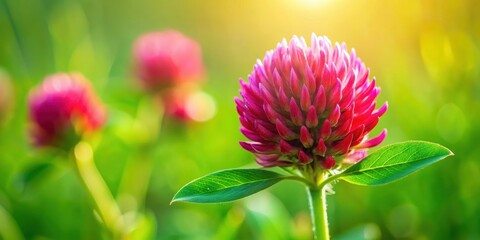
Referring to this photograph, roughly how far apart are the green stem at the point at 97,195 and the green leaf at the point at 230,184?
3.02 ft

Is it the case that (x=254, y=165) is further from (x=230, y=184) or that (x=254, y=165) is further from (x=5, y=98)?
(x=5, y=98)

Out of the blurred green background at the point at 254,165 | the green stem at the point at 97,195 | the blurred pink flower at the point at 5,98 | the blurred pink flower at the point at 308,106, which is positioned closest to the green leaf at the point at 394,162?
the blurred pink flower at the point at 308,106

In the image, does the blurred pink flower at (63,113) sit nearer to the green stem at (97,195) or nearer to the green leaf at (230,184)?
the green stem at (97,195)

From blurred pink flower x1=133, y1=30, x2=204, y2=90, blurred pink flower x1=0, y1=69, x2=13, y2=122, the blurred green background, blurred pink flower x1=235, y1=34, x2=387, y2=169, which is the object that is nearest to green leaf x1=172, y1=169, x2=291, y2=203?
blurred pink flower x1=235, y1=34, x2=387, y2=169

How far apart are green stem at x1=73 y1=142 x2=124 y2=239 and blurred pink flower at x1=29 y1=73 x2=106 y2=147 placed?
0.18ft

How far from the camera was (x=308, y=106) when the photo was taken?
983 mm

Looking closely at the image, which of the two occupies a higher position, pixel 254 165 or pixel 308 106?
pixel 308 106

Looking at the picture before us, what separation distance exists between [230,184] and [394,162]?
256mm

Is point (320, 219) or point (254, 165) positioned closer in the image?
point (320, 219)

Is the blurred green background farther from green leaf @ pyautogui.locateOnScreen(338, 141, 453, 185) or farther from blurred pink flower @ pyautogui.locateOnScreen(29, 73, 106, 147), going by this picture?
green leaf @ pyautogui.locateOnScreen(338, 141, 453, 185)

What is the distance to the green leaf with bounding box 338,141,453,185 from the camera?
35.5 inches

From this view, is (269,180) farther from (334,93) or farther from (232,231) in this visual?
(232,231)

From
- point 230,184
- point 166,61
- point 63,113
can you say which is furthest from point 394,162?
point 166,61

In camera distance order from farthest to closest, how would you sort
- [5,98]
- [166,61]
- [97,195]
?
1. [5,98]
2. [166,61]
3. [97,195]
